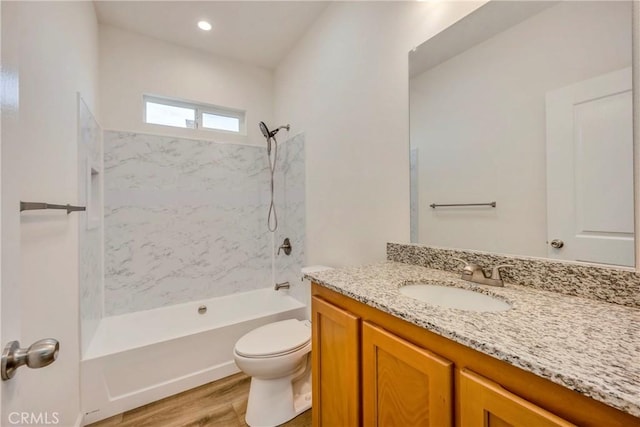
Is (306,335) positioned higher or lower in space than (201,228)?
lower

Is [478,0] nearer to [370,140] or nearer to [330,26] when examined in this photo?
[370,140]

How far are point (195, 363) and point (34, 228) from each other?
1394 mm

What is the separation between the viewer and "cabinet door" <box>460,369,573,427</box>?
1.71 feet

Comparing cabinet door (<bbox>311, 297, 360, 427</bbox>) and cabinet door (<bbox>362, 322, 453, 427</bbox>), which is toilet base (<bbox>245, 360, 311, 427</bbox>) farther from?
cabinet door (<bbox>362, 322, 453, 427</bbox>)

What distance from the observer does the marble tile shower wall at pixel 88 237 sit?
1.63 meters

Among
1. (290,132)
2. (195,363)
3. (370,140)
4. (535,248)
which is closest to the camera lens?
(535,248)

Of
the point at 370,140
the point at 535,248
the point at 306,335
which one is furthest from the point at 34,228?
the point at 535,248

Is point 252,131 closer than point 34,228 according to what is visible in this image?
No

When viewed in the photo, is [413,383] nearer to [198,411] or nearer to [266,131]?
[198,411]

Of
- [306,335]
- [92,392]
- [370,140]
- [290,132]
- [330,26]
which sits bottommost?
[92,392]

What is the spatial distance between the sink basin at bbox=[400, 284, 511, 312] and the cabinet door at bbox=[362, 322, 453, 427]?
27 cm

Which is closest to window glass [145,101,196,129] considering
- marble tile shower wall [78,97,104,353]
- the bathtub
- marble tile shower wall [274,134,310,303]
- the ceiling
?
marble tile shower wall [78,97,104,353]

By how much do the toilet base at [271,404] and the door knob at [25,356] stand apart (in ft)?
4.39

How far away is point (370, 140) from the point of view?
5.62 feet
